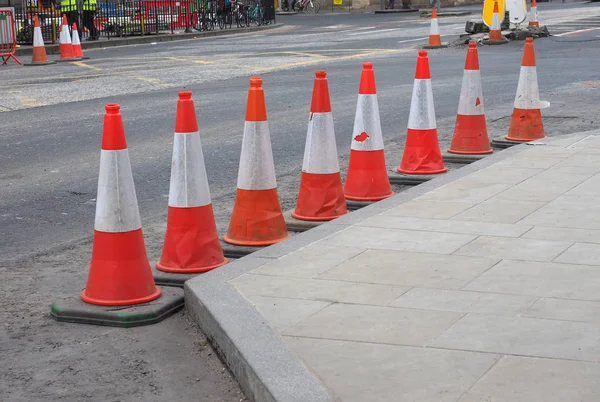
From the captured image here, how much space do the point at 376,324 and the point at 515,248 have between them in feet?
4.98

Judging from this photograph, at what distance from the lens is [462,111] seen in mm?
8891

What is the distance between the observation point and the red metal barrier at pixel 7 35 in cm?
2311

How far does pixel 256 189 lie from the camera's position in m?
6.09

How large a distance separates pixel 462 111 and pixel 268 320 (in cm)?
473

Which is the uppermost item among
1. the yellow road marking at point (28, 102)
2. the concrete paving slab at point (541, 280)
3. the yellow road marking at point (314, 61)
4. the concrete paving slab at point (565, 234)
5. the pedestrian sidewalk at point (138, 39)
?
the pedestrian sidewalk at point (138, 39)

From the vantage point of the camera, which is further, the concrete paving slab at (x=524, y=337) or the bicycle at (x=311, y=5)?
the bicycle at (x=311, y=5)

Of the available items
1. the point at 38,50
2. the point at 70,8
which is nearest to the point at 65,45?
the point at 38,50

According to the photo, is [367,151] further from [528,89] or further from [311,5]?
[311,5]

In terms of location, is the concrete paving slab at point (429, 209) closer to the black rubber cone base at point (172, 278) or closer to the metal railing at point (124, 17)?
the black rubber cone base at point (172, 278)

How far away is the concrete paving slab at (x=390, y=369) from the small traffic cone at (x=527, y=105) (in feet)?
18.6

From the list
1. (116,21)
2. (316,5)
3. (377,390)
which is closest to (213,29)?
(116,21)

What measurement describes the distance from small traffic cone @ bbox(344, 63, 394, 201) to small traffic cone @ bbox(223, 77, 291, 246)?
1.23 meters

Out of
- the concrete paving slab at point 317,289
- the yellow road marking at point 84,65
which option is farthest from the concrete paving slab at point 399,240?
the yellow road marking at point 84,65

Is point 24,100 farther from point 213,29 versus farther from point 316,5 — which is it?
point 316,5
